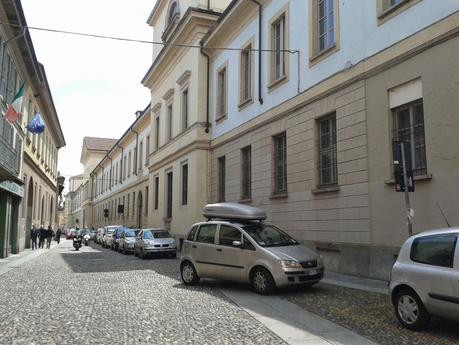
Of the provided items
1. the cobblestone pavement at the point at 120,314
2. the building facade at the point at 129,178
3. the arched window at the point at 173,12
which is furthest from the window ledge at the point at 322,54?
the building facade at the point at 129,178

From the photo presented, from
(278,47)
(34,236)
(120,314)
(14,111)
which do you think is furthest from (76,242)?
(120,314)

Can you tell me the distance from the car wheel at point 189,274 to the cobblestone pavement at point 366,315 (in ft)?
8.18

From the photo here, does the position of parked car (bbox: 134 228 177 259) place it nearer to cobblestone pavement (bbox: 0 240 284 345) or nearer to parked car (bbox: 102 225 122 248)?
cobblestone pavement (bbox: 0 240 284 345)

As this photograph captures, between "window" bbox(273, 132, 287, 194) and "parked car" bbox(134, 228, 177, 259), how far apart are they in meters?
7.41

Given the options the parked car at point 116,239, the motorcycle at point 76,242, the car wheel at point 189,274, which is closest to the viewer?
the car wheel at point 189,274

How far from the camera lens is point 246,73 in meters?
22.3

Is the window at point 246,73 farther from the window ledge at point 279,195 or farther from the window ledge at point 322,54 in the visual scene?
the window ledge at point 322,54

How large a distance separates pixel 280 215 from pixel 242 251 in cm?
660

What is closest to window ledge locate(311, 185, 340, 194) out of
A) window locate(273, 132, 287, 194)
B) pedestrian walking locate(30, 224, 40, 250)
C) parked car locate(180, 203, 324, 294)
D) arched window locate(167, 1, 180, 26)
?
window locate(273, 132, 287, 194)

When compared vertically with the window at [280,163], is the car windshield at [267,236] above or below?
below

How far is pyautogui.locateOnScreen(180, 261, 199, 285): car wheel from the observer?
12586 mm

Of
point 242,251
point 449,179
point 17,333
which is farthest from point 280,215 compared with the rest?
point 17,333

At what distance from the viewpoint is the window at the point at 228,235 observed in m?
11.8

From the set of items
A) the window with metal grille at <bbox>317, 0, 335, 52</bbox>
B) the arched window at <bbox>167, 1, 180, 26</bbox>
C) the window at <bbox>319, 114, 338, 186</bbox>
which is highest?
the arched window at <bbox>167, 1, 180, 26</bbox>
